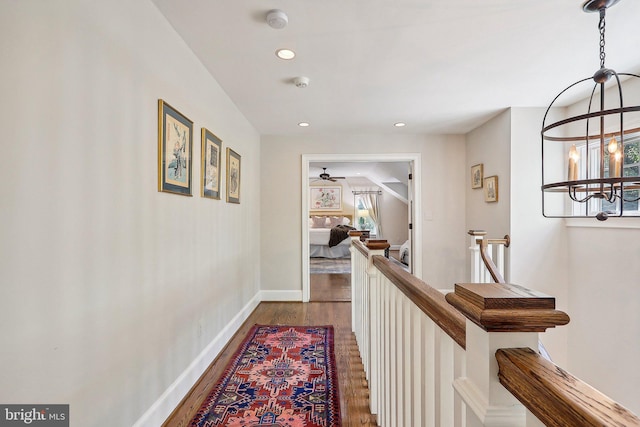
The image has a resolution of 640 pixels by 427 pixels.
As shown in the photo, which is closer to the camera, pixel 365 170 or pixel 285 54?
pixel 285 54

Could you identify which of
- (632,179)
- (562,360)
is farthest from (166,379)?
(562,360)

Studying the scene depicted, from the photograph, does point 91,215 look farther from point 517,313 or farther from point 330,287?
point 330,287

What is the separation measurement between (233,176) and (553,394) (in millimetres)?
3007

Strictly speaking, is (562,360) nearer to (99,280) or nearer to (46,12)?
(99,280)

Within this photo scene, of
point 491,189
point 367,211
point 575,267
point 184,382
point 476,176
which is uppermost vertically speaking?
point 476,176

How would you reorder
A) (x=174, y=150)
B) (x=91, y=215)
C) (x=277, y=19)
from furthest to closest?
(x=174, y=150)
(x=277, y=19)
(x=91, y=215)

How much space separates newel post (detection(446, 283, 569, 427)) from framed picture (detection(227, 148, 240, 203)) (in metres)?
2.67

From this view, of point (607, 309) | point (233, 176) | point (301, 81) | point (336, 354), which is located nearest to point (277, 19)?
point (301, 81)

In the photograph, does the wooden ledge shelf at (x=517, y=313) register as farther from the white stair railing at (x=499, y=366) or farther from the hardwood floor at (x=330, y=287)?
the hardwood floor at (x=330, y=287)

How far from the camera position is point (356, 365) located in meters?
2.41

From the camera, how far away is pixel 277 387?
2.12 meters

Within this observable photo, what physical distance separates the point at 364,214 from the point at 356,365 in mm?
8166

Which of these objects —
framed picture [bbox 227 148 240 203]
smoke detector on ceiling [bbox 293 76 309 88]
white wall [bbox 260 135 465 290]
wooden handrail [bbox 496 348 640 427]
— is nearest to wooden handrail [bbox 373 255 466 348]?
wooden handrail [bbox 496 348 640 427]

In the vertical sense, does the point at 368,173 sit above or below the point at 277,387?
above
